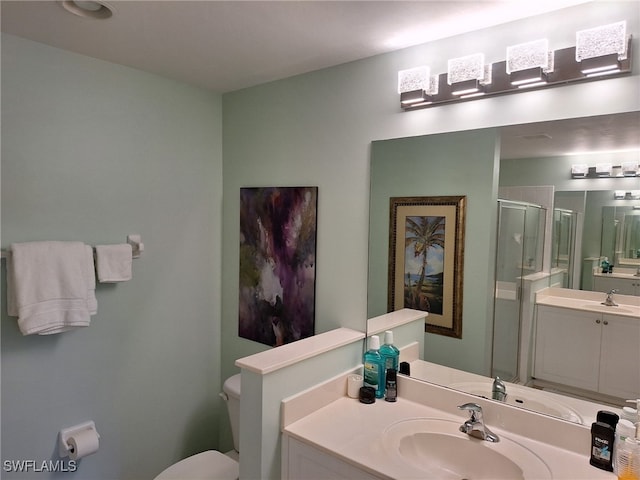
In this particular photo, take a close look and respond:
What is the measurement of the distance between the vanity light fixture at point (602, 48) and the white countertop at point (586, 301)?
0.71m

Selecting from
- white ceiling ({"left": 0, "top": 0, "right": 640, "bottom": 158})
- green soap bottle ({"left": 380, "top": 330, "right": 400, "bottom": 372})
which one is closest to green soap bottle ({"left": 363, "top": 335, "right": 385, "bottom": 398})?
green soap bottle ({"left": 380, "top": 330, "right": 400, "bottom": 372})

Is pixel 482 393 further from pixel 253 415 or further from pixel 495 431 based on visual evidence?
pixel 253 415

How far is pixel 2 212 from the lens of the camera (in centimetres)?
170

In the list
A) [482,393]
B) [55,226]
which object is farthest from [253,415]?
[55,226]

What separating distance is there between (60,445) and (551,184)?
230 cm

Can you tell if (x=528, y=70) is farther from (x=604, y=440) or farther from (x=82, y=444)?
(x=82, y=444)

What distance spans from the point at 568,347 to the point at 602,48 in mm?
977

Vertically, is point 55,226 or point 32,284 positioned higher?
point 55,226

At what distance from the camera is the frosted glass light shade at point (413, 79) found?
166 centimetres

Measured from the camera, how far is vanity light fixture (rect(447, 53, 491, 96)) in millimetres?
1525

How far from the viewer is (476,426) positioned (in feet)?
4.83

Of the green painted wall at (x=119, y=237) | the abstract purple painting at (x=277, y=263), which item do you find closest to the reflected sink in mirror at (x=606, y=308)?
the abstract purple painting at (x=277, y=263)

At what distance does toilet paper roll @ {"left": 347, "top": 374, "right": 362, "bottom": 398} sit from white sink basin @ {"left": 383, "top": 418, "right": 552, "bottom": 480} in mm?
250

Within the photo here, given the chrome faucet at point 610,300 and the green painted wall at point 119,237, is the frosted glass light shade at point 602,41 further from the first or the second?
the green painted wall at point 119,237
